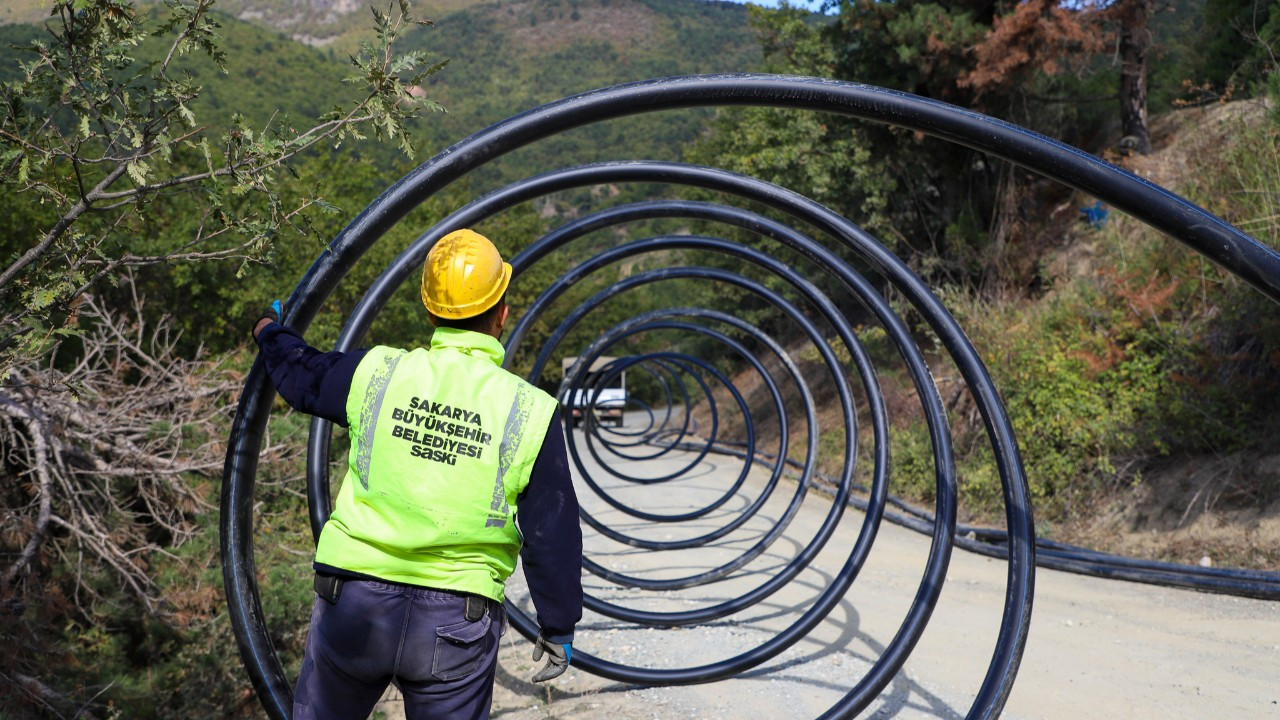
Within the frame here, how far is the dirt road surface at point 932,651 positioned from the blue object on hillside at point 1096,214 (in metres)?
7.75

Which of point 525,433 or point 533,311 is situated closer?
point 525,433

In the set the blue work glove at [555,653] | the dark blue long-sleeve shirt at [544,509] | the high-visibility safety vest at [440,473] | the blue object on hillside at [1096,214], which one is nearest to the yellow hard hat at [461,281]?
the high-visibility safety vest at [440,473]

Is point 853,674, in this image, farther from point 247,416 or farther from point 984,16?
point 984,16

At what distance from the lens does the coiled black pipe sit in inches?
86.8

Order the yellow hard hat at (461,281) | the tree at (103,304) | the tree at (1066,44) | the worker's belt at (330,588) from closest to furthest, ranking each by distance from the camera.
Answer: the worker's belt at (330,588), the yellow hard hat at (461,281), the tree at (103,304), the tree at (1066,44)

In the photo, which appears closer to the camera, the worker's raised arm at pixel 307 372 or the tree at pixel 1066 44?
the worker's raised arm at pixel 307 372

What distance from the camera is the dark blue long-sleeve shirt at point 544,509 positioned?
2365 millimetres

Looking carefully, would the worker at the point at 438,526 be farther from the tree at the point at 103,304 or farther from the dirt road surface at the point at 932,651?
the dirt road surface at the point at 932,651

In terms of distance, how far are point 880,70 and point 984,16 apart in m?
1.91

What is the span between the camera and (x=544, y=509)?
2365 mm

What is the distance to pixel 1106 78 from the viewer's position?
17.9 metres

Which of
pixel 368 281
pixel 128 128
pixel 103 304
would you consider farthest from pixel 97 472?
pixel 368 281

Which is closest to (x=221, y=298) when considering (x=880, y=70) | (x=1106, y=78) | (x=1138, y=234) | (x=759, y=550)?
(x=880, y=70)

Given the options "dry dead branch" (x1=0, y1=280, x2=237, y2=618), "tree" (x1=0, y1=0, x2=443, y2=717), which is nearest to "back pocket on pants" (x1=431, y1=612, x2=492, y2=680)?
"tree" (x1=0, y1=0, x2=443, y2=717)
